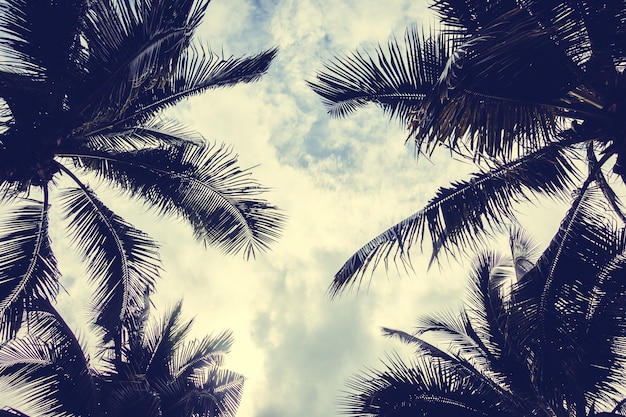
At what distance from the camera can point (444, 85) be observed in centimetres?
386

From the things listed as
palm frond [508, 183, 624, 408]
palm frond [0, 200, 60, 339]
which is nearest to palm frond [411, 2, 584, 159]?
palm frond [508, 183, 624, 408]

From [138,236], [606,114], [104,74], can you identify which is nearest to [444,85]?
[606,114]

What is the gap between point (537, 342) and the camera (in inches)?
229

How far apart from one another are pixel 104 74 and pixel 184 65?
135cm

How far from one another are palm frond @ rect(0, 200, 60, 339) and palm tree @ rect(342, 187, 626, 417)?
16.5 feet

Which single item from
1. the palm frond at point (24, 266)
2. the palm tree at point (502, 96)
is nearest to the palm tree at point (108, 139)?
the palm frond at point (24, 266)

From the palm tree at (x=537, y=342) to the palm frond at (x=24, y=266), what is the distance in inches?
198

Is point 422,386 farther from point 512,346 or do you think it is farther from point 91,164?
point 91,164

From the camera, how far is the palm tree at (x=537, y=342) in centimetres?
580

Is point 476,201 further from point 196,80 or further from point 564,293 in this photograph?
point 196,80

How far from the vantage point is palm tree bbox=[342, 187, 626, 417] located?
580cm

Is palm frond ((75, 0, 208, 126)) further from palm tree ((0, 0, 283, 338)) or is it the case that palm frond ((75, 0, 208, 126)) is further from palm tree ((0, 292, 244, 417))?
palm tree ((0, 292, 244, 417))

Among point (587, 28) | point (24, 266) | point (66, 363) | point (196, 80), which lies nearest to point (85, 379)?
point (66, 363)

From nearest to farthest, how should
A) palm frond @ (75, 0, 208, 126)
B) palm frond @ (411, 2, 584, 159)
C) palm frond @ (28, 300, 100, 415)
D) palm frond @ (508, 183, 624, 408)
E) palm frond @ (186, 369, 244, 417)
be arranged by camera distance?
palm frond @ (411, 2, 584, 159) → palm frond @ (75, 0, 208, 126) → palm frond @ (508, 183, 624, 408) → palm frond @ (28, 300, 100, 415) → palm frond @ (186, 369, 244, 417)
